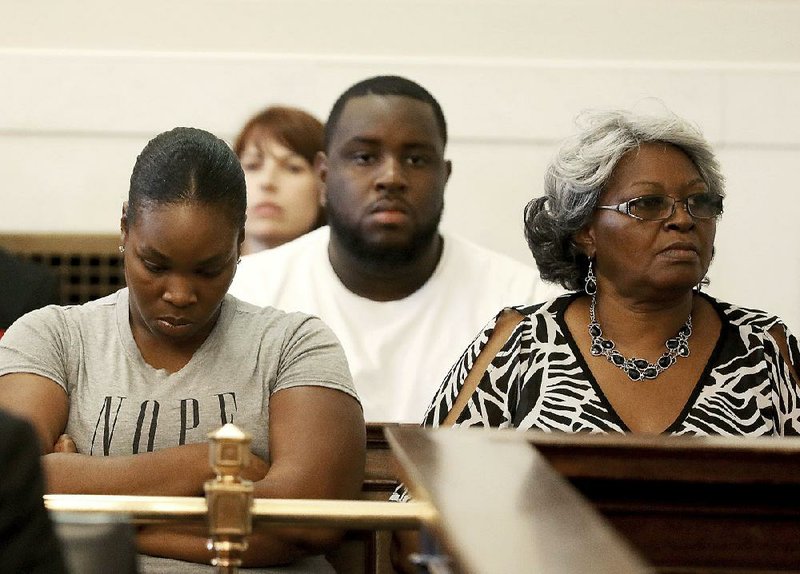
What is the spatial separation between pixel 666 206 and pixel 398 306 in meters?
1.15

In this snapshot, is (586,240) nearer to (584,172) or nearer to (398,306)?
(584,172)

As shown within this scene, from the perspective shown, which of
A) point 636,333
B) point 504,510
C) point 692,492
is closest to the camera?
point 504,510

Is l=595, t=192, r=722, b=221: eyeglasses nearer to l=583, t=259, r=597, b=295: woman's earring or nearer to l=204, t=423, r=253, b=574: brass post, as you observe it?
l=583, t=259, r=597, b=295: woman's earring

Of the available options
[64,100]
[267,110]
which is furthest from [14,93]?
[267,110]

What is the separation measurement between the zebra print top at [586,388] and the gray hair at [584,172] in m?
0.19

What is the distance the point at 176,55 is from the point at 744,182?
2.17 meters

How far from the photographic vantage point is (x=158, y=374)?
94.3 inches

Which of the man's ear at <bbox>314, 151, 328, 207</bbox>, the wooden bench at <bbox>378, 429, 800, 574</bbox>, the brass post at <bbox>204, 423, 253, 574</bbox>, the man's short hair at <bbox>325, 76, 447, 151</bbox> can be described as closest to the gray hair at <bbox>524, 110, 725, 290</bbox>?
the man's short hair at <bbox>325, 76, 447, 151</bbox>

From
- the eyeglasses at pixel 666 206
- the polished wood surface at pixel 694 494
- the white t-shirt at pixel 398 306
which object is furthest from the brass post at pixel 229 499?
the white t-shirt at pixel 398 306

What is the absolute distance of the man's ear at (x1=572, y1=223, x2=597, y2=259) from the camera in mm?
2932

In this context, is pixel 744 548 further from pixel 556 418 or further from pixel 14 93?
pixel 14 93

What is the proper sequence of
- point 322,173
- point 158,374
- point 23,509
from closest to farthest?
1. point 23,509
2. point 158,374
3. point 322,173

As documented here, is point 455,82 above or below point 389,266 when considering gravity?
above

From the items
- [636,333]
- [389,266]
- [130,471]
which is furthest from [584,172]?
[130,471]
